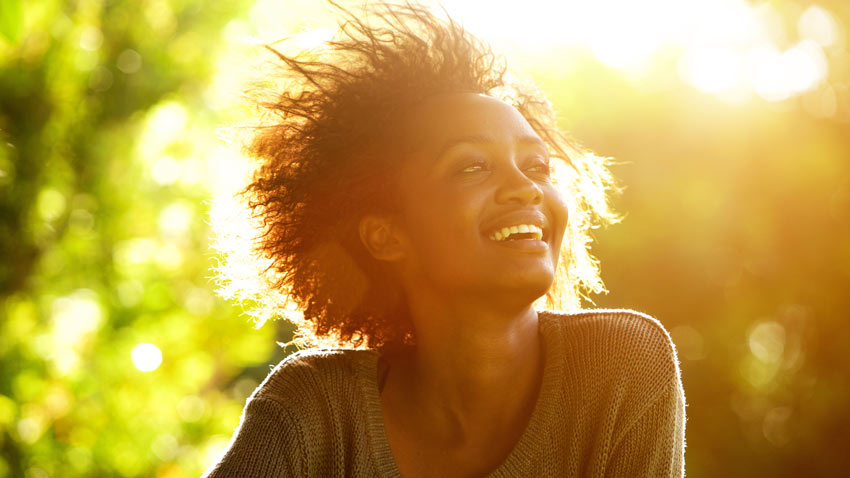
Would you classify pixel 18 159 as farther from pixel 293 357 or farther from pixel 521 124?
pixel 521 124

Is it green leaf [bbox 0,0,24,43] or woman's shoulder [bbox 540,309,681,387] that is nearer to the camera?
woman's shoulder [bbox 540,309,681,387]

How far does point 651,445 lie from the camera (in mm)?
2344

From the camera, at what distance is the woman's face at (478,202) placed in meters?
2.35

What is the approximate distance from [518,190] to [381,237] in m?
0.47

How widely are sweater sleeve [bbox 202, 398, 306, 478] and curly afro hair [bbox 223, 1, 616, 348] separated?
47 cm

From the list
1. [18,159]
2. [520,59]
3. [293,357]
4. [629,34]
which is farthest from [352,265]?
[629,34]

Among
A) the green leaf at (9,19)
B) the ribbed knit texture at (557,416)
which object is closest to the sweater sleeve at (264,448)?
the ribbed knit texture at (557,416)

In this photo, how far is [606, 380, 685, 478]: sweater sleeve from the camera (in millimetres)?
2340

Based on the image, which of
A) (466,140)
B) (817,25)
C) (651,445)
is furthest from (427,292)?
(817,25)

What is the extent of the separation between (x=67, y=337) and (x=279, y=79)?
238 centimetres

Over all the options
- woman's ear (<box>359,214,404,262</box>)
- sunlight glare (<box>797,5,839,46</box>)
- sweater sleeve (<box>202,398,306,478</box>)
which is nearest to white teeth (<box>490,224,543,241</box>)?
woman's ear (<box>359,214,404,262</box>)

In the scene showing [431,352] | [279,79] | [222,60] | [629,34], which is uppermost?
[629,34]

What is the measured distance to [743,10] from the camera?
6.38 metres

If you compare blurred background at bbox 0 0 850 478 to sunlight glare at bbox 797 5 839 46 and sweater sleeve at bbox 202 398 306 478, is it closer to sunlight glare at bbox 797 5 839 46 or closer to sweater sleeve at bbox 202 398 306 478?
sunlight glare at bbox 797 5 839 46
